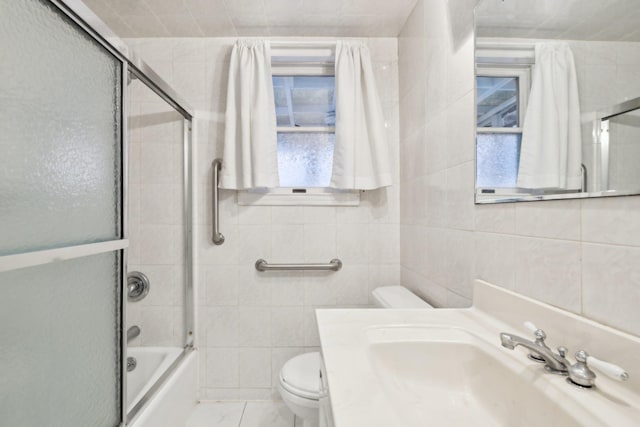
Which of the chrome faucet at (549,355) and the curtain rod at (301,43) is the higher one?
the curtain rod at (301,43)

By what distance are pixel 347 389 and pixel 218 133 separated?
1.60 metres

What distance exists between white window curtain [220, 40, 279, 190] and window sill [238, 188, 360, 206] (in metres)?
0.10

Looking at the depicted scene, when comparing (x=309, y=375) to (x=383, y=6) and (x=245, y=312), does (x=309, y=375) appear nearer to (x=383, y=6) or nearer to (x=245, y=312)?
(x=245, y=312)

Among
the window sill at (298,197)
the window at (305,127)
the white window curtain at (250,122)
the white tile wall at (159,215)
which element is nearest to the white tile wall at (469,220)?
the window sill at (298,197)

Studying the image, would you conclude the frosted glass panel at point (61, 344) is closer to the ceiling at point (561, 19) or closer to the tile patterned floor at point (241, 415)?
the tile patterned floor at point (241, 415)

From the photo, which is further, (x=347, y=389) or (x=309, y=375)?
(x=309, y=375)

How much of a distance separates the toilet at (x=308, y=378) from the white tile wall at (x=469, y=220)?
0.11 metres

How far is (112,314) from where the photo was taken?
3.18 feet

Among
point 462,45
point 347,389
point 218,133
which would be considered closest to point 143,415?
point 347,389

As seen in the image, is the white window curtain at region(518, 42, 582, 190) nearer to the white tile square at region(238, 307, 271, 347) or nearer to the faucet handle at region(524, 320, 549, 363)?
the faucet handle at region(524, 320, 549, 363)

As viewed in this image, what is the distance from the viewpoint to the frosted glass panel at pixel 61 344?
0.68 meters

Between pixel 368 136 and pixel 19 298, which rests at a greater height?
pixel 368 136

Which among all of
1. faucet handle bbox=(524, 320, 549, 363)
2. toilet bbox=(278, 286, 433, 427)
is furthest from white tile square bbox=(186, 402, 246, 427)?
faucet handle bbox=(524, 320, 549, 363)

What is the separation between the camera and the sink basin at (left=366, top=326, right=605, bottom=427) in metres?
0.53
